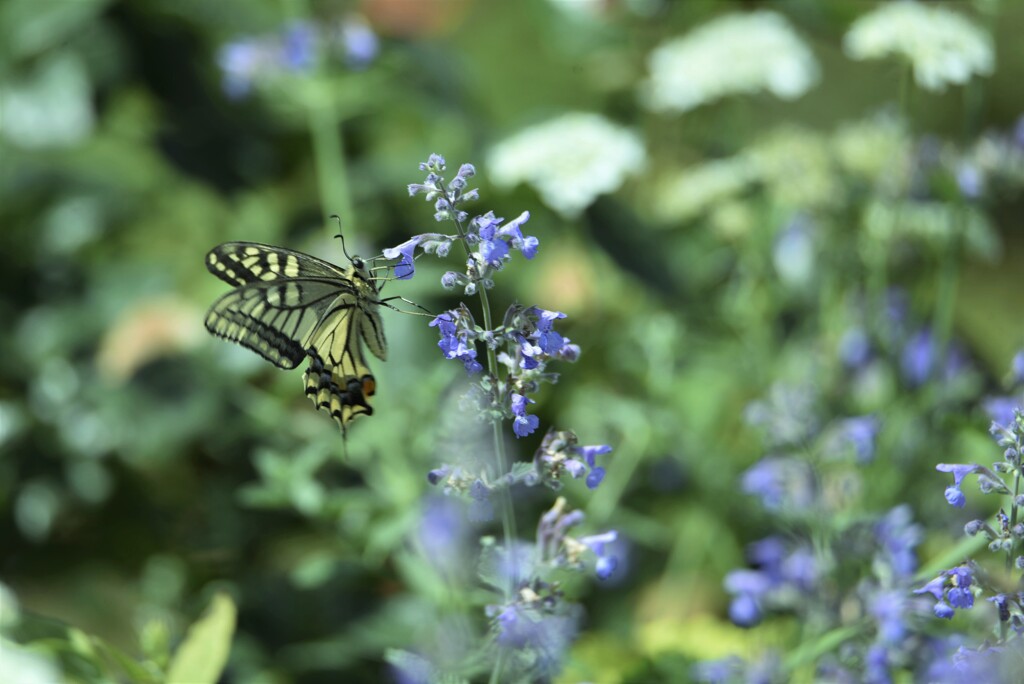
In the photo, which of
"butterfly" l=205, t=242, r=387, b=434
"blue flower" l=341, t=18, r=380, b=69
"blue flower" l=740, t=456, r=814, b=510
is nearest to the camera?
"butterfly" l=205, t=242, r=387, b=434

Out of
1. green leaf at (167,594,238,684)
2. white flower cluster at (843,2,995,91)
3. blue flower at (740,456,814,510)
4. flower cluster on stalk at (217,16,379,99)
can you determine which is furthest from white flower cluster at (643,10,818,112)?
green leaf at (167,594,238,684)

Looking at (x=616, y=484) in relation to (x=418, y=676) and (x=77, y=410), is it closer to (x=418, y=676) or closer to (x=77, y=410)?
(x=418, y=676)

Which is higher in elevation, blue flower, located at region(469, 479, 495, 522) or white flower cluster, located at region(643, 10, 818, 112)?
white flower cluster, located at region(643, 10, 818, 112)

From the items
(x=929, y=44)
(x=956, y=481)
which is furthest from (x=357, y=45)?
(x=956, y=481)

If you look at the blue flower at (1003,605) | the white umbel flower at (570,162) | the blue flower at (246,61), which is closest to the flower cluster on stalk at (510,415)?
the blue flower at (1003,605)

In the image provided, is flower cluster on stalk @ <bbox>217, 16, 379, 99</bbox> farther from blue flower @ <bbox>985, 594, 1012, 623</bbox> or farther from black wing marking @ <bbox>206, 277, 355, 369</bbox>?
blue flower @ <bbox>985, 594, 1012, 623</bbox>

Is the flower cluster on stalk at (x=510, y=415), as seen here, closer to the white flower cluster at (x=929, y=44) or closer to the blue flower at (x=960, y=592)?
the blue flower at (x=960, y=592)

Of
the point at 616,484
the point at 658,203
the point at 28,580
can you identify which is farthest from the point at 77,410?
the point at 658,203
